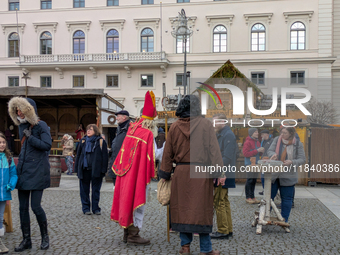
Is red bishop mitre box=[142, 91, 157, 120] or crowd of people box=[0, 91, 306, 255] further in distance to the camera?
red bishop mitre box=[142, 91, 157, 120]

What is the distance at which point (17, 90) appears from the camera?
48.8 ft

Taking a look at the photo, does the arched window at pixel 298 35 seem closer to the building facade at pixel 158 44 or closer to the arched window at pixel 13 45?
the building facade at pixel 158 44

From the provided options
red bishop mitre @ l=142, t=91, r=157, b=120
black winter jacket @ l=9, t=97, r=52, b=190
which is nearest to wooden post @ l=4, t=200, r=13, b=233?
black winter jacket @ l=9, t=97, r=52, b=190

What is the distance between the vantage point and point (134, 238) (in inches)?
193

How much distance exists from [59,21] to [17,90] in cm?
2259

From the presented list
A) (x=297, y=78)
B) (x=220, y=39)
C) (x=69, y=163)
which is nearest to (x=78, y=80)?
(x=220, y=39)

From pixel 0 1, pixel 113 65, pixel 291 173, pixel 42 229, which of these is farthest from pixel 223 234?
pixel 0 1

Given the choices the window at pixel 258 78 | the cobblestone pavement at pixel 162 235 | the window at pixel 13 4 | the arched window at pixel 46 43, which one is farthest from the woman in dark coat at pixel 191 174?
the window at pixel 13 4

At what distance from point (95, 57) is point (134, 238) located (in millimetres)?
30497

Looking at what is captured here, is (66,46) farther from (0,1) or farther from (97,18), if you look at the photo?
(0,1)

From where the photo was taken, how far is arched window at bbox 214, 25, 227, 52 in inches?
1316

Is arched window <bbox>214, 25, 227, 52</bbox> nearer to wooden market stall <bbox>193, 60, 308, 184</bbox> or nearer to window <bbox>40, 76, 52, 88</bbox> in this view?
window <bbox>40, 76, 52, 88</bbox>

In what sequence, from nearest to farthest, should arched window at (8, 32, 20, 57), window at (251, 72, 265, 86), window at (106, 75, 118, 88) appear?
window at (251, 72, 265, 86)
window at (106, 75, 118, 88)
arched window at (8, 32, 20, 57)

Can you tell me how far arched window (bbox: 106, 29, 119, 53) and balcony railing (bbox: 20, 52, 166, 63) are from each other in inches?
50.2
